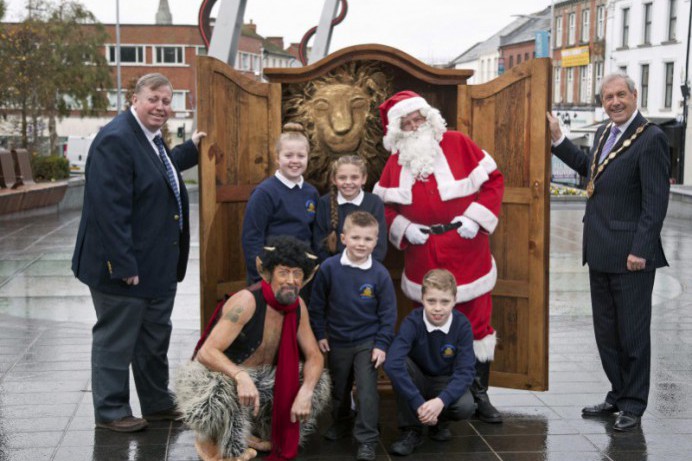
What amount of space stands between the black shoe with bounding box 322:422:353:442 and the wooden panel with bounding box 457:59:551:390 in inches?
46.4

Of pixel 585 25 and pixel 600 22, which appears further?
pixel 585 25

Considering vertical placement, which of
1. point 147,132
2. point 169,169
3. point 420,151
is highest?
point 147,132

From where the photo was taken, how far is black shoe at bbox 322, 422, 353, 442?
5.12 metres

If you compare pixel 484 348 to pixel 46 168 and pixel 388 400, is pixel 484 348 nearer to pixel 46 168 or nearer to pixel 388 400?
pixel 388 400

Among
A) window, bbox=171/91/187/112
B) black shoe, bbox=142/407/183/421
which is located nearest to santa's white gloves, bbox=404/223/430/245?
black shoe, bbox=142/407/183/421

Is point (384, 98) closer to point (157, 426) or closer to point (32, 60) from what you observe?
point (157, 426)

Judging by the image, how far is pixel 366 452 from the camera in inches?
187

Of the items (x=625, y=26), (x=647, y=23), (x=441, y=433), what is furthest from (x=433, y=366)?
(x=625, y=26)

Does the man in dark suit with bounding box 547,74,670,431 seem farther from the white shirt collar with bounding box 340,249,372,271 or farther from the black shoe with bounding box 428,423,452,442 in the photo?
the white shirt collar with bounding box 340,249,372,271

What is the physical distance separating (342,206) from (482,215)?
0.79 meters

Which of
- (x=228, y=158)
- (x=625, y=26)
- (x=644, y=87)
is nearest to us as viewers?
(x=228, y=158)

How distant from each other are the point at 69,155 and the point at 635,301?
43.7m

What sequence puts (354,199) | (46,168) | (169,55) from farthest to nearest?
(169,55) < (46,168) < (354,199)

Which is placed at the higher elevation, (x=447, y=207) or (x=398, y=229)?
(x=447, y=207)
